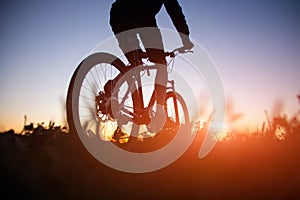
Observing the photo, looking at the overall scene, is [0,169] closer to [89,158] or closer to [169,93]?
[89,158]

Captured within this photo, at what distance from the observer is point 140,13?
15.7 ft

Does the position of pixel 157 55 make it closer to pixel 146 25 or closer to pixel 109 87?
pixel 146 25

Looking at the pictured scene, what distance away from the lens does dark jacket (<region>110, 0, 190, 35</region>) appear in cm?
479

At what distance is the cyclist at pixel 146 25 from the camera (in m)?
4.81

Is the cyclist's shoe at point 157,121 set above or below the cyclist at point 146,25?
below

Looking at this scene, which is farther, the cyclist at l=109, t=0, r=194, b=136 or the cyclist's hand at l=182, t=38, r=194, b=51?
the cyclist's hand at l=182, t=38, r=194, b=51

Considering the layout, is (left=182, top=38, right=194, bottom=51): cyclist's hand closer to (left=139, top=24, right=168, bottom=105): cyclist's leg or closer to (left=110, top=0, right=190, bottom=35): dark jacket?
(left=110, top=0, right=190, bottom=35): dark jacket

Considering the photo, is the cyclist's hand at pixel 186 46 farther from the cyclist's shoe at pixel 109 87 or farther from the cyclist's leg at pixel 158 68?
the cyclist's shoe at pixel 109 87

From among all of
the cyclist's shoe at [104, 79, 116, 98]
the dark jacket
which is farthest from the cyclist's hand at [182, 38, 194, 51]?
the cyclist's shoe at [104, 79, 116, 98]

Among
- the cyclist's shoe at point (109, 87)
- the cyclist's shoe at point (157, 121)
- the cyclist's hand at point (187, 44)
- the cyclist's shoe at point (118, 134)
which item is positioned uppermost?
the cyclist's hand at point (187, 44)

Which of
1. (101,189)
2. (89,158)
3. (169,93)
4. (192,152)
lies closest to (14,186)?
(101,189)

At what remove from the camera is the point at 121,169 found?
395cm

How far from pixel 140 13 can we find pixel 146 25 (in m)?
0.18

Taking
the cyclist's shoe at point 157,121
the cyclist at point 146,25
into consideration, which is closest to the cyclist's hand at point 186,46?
the cyclist at point 146,25
